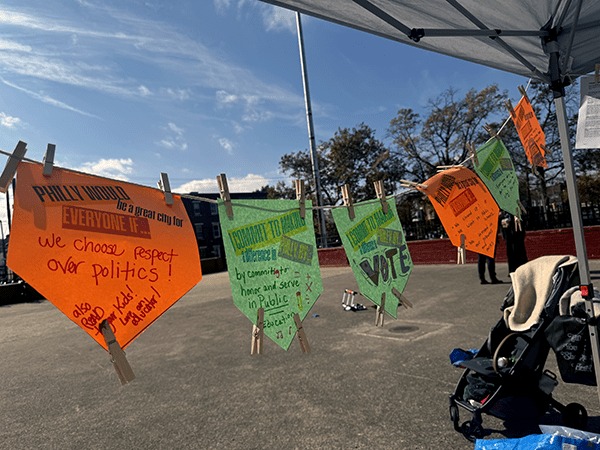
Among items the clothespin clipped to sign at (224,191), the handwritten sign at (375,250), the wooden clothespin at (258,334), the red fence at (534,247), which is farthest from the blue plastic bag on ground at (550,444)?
the red fence at (534,247)

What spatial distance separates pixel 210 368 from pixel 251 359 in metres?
0.65

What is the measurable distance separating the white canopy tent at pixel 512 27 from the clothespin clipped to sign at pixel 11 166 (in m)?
1.75

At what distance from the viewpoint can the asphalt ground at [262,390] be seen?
3516 mm

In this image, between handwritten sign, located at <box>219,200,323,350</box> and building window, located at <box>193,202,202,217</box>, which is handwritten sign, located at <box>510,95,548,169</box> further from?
building window, located at <box>193,202,202,217</box>

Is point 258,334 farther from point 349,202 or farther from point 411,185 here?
point 411,185

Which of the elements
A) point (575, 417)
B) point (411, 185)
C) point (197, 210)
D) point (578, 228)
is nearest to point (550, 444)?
point (575, 417)

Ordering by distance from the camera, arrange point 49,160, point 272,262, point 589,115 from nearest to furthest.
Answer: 1. point 49,160
2. point 589,115
3. point 272,262

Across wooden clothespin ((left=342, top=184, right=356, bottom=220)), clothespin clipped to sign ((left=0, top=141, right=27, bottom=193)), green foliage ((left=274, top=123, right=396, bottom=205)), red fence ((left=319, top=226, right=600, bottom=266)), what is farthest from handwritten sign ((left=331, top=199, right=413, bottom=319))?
green foliage ((left=274, top=123, right=396, bottom=205))

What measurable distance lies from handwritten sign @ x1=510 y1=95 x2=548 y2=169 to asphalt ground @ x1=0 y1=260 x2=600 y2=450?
2596 mm

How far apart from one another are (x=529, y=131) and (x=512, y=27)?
1.44 metres

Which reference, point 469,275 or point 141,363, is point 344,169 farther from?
point 141,363

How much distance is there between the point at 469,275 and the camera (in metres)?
12.2

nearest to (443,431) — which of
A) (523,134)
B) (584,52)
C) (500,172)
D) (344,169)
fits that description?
(500,172)

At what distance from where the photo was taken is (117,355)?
2082mm
